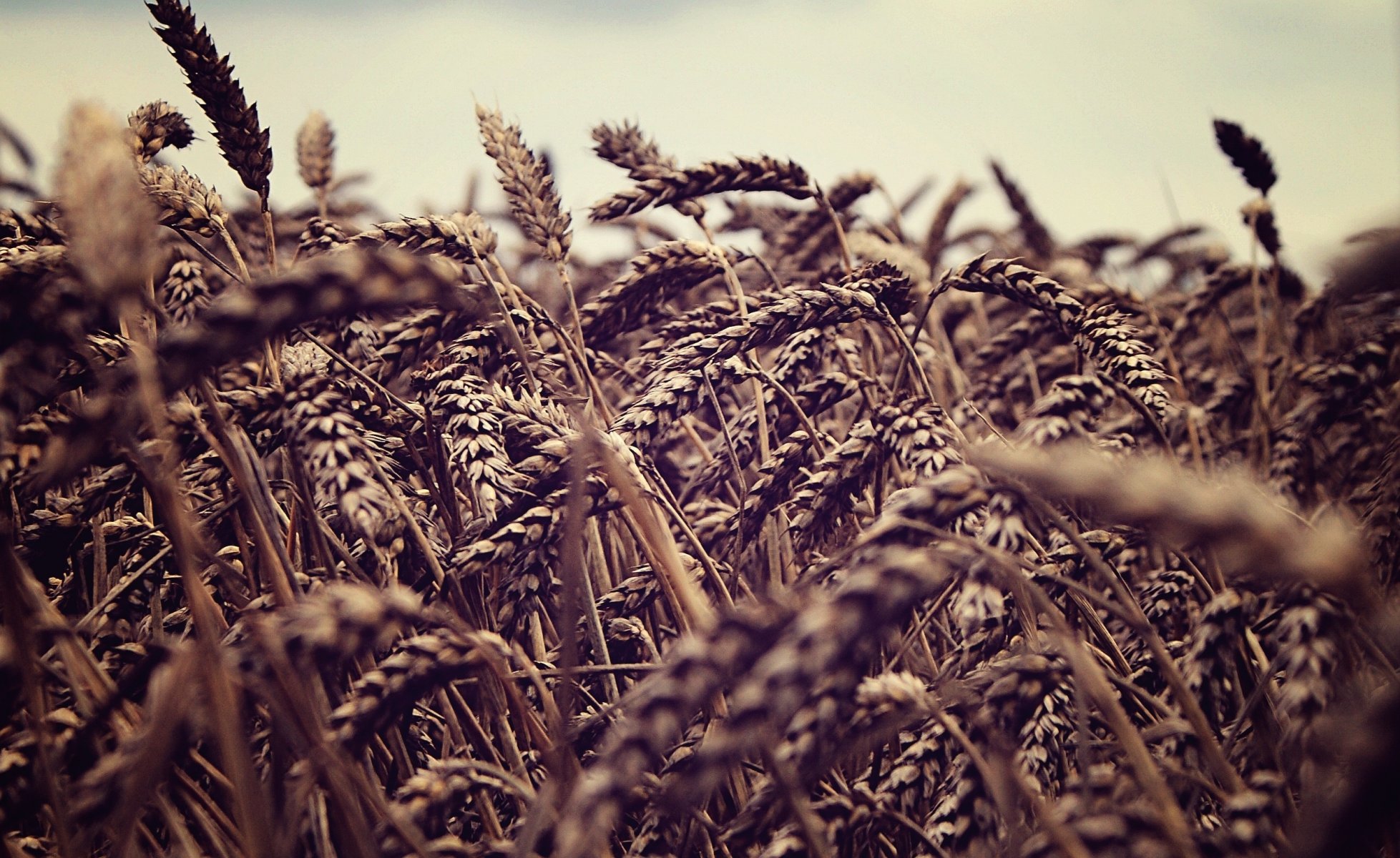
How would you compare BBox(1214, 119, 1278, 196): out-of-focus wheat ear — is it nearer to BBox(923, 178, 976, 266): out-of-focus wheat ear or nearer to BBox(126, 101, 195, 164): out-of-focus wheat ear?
BBox(923, 178, 976, 266): out-of-focus wheat ear

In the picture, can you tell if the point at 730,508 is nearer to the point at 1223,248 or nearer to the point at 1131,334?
the point at 1131,334

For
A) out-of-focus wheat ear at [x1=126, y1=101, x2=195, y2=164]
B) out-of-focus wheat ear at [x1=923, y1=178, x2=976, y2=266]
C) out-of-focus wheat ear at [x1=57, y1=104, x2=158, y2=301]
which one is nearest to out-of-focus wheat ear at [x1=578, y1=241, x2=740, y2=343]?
out-of-focus wheat ear at [x1=126, y1=101, x2=195, y2=164]

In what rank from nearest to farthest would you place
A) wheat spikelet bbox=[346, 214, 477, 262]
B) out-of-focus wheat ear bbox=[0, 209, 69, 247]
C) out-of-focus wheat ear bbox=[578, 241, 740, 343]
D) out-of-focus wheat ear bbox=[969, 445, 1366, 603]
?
out-of-focus wheat ear bbox=[969, 445, 1366, 603]
out-of-focus wheat ear bbox=[0, 209, 69, 247]
wheat spikelet bbox=[346, 214, 477, 262]
out-of-focus wheat ear bbox=[578, 241, 740, 343]

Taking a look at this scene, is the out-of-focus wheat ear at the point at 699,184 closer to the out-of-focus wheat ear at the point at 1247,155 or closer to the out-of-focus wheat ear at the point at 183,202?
the out-of-focus wheat ear at the point at 183,202

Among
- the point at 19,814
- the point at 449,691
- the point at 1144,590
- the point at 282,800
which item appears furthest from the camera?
the point at 1144,590

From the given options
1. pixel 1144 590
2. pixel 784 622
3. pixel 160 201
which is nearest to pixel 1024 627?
pixel 1144 590

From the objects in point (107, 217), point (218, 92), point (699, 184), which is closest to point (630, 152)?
point (699, 184)

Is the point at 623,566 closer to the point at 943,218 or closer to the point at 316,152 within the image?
the point at 316,152
